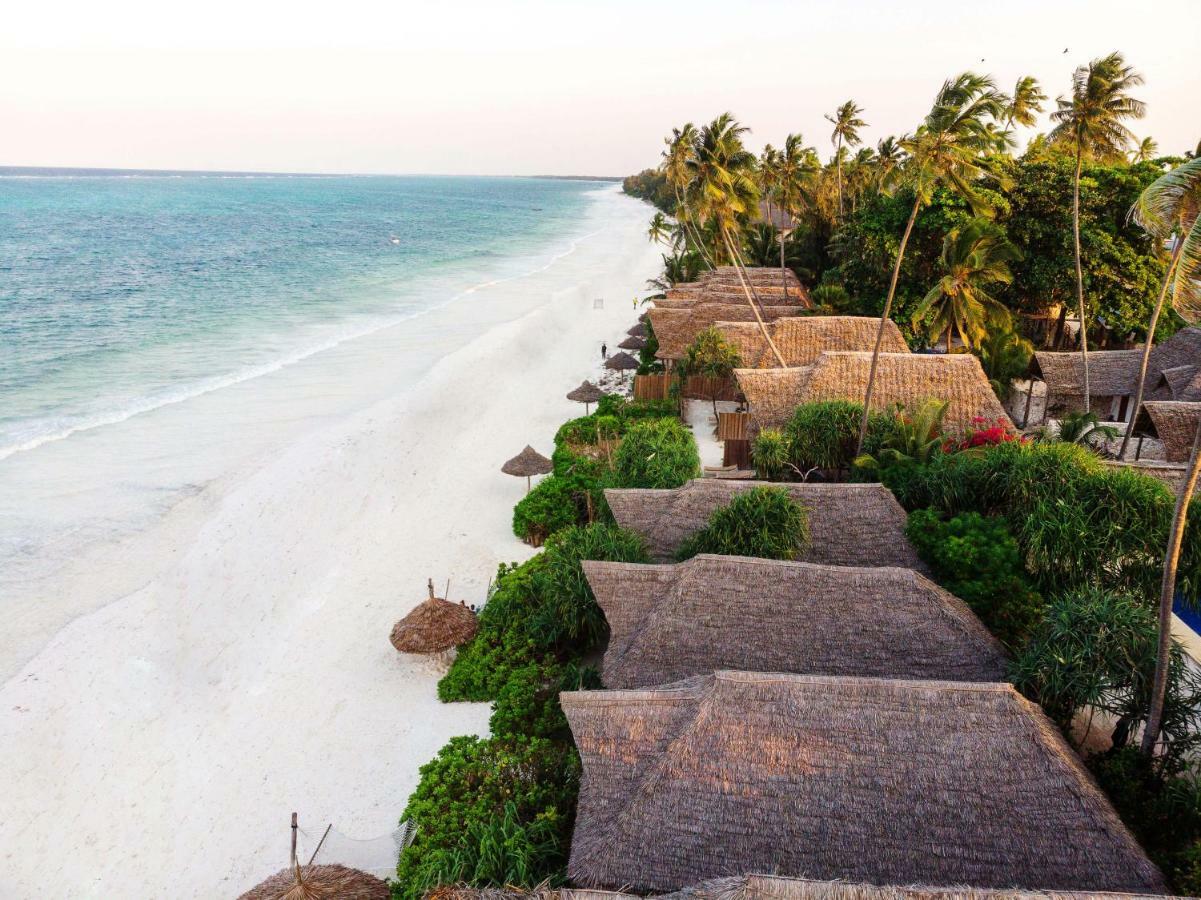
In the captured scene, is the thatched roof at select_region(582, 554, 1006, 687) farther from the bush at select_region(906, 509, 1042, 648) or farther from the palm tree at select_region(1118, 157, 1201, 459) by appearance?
the palm tree at select_region(1118, 157, 1201, 459)

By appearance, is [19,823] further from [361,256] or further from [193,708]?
[361,256]

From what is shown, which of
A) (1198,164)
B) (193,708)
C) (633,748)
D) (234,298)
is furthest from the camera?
(234,298)

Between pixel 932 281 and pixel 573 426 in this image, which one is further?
pixel 932 281

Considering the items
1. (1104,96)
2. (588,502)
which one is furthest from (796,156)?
(588,502)

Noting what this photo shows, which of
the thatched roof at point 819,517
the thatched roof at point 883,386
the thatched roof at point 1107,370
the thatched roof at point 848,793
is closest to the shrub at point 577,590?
the thatched roof at point 819,517

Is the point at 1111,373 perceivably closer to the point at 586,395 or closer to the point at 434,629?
the point at 586,395

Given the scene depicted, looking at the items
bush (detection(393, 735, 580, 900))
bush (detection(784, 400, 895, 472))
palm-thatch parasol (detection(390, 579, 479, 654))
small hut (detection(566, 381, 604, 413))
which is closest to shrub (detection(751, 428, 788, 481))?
bush (detection(784, 400, 895, 472))

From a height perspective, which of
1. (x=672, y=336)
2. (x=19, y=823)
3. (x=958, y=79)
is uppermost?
(x=958, y=79)
